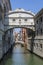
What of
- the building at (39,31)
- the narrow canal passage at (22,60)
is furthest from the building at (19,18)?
the narrow canal passage at (22,60)

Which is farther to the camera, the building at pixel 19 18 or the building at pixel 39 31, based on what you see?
the building at pixel 19 18

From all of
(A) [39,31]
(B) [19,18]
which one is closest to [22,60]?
(A) [39,31]

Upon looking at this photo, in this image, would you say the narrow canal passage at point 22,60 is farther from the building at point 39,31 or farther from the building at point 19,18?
the building at point 19,18

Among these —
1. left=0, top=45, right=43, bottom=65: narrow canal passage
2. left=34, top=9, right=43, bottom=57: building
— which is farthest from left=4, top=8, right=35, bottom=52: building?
left=0, top=45, right=43, bottom=65: narrow canal passage

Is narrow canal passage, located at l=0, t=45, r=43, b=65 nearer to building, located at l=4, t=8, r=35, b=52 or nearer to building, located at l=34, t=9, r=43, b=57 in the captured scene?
building, located at l=34, t=9, r=43, b=57

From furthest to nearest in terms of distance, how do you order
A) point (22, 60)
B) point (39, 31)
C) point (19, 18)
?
point (19, 18) → point (39, 31) → point (22, 60)

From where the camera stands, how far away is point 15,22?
2336cm

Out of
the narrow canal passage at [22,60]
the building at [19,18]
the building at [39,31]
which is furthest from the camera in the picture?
the building at [19,18]

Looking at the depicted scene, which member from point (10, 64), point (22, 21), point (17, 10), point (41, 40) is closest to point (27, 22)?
point (22, 21)

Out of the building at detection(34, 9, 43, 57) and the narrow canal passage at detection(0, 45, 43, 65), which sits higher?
the building at detection(34, 9, 43, 57)

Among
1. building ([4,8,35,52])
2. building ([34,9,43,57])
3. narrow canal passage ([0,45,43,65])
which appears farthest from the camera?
building ([4,8,35,52])

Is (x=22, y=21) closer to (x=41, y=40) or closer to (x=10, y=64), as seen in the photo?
(x=41, y=40)

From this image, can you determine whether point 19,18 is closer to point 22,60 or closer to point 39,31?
point 39,31

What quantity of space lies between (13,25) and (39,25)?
384 cm
